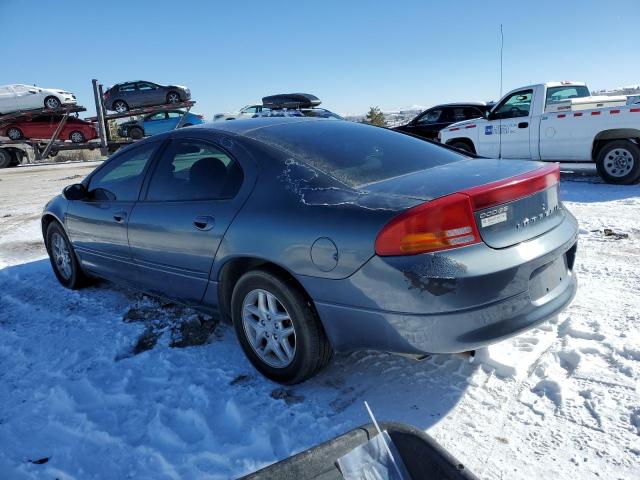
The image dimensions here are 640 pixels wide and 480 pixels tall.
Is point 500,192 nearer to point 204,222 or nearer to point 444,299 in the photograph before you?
point 444,299

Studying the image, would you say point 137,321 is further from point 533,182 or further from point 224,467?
point 533,182

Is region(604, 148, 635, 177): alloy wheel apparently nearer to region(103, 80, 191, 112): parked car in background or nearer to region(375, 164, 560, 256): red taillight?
region(375, 164, 560, 256): red taillight

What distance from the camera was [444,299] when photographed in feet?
7.38

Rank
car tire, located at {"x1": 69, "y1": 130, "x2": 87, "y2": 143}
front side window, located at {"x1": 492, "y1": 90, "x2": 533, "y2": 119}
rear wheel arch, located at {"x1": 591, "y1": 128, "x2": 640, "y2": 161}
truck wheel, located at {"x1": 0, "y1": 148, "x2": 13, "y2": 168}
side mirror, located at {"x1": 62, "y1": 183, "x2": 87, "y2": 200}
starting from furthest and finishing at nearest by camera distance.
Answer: car tire, located at {"x1": 69, "y1": 130, "x2": 87, "y2": 143}
truck wheel, located at {"x1": 0, "y1": 148, "x2": 13, "y2": 168}
front side window, located at {"x1": 492, "y1": 90, "x2": 533, "y2": 119}
rear wheel arch, located at {"x1": 591, "y1": 128, "x2": 640, "y2": 161}
side mirror, located at {"x1": 62, "y1": 183, "x2": 87, "y2": 200}

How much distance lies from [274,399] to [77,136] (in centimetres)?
2379

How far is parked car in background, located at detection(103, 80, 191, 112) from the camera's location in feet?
78.9

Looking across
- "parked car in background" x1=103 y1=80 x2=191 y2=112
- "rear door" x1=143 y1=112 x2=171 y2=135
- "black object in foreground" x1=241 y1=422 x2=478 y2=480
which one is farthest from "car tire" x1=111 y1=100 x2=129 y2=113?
"black object in foreground" x1=241 y1=422 x2=478 y2=480

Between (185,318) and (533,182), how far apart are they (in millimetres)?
2723

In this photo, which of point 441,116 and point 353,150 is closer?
point 353,150

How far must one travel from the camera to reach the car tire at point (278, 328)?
105 inches

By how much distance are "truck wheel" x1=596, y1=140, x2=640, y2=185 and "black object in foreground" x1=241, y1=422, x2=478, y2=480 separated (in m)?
8.26

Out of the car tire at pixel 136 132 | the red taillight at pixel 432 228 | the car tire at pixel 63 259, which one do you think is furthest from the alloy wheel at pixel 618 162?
the car tire at pixel 136 132

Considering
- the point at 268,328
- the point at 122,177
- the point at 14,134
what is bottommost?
the point at 268,328

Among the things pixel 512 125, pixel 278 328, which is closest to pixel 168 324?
pixel 278 328
